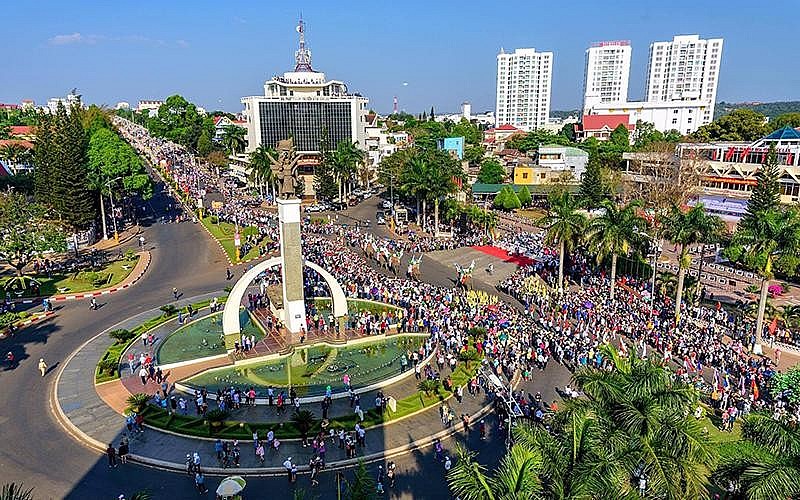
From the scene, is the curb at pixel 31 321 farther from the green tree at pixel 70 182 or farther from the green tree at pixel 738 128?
the green tree at pixel 738 128

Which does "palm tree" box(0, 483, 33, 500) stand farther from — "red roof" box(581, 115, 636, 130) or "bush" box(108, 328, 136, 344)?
"red roof" box(581, 115, 636, 130)

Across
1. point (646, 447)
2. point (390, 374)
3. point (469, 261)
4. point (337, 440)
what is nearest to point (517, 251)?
point (469, 261)

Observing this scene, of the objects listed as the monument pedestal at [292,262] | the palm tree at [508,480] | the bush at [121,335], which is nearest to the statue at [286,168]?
the monument pedestal at [292,262]

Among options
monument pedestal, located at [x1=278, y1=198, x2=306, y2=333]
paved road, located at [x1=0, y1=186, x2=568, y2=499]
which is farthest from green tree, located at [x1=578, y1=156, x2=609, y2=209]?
monument pedestal, located at [x1=278, y1=198, x2=306, y2=333]

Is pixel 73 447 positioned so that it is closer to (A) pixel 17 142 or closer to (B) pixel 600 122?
(A) pixel 17 142

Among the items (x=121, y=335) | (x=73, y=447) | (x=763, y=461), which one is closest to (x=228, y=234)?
(x=121, y=335)

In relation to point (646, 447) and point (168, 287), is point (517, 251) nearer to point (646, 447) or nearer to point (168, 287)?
point (168, 287)
